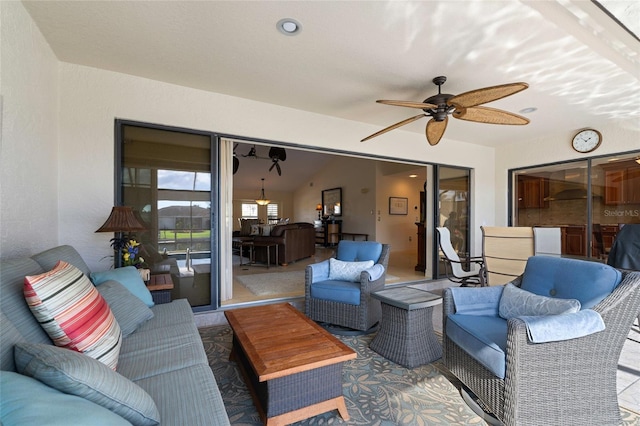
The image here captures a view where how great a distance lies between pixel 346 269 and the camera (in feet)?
10.6

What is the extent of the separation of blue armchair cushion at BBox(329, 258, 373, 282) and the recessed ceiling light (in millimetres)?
2272

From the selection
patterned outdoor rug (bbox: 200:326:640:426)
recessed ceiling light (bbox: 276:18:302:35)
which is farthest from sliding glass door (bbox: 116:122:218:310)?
recessed ceiling light (bbox: 276:18:302:35)

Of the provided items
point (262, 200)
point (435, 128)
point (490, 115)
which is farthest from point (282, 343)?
point (262, 200)

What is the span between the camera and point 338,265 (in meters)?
3.29

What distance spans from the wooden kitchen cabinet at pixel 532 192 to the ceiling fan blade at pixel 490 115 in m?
3.46

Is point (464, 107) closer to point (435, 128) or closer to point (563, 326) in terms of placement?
point (435, 128)

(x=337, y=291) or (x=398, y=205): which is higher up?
(x=398, y=205)

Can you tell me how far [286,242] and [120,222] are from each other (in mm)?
4260

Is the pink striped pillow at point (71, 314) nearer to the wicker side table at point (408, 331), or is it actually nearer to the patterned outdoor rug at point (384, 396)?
the patterned outdoor rug at point (384, 396)

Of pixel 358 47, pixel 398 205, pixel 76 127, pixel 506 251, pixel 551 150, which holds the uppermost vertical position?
pixel 358 47

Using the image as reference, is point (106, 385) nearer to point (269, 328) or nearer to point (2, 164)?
point (269, 328)

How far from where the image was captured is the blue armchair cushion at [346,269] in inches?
126

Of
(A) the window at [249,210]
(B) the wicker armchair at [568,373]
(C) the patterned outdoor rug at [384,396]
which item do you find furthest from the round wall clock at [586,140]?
(A) the window at [249,210]

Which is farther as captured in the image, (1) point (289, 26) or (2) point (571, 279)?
(1) point (289, 26)
